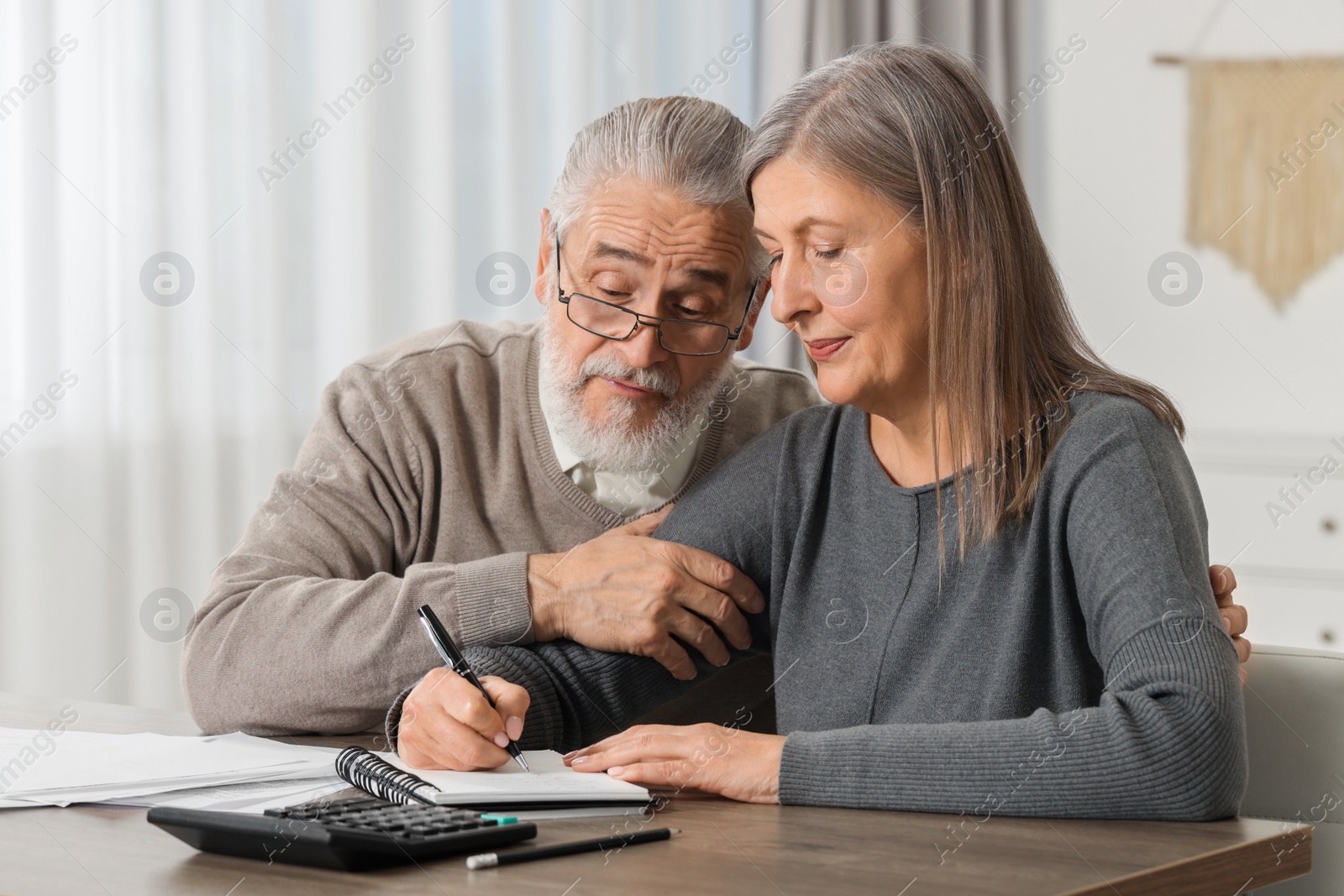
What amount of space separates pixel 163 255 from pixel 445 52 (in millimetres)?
837

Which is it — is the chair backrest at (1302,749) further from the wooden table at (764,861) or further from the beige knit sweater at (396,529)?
the beige knit sweater at (396,529)

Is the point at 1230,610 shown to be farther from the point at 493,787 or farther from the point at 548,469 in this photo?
the point at 548,469

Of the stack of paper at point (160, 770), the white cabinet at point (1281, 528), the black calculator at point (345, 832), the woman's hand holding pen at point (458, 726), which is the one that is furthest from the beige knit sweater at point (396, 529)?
the white cabinet at point (1281, 528)

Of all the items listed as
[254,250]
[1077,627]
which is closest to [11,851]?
[1077,627]

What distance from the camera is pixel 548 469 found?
6.09ft

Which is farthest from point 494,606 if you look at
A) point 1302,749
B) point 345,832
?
point 1302,749

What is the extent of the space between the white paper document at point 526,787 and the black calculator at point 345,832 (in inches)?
1.9

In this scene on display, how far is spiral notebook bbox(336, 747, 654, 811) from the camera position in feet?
3.51

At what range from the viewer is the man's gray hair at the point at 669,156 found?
1.68 metres

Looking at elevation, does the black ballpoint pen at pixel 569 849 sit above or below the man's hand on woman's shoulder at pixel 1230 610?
below

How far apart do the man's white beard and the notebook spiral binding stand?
26.6 inches

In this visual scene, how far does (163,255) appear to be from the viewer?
2576 millimetres

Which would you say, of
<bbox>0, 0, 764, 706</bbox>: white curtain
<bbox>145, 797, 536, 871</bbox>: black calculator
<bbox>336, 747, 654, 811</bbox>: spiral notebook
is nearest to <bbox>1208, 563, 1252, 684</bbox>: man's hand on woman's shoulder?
<bbox>336, 747, 654, 811</bbox>: spiral notebook

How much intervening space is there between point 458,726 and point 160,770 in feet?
0.96
